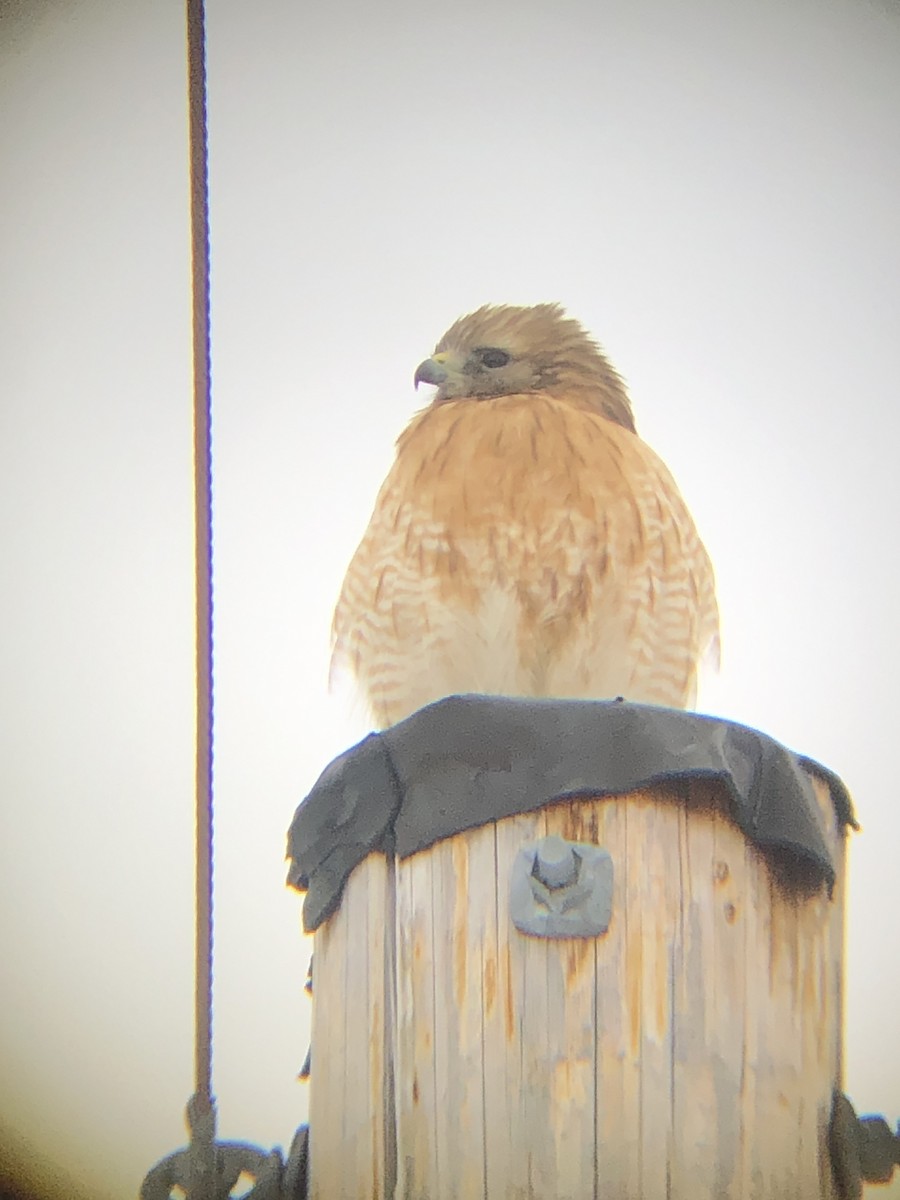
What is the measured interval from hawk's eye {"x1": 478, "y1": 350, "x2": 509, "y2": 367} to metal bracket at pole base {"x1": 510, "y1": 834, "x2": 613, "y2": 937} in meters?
0.87

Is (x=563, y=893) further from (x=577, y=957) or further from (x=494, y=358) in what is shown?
(x=494, y=358)

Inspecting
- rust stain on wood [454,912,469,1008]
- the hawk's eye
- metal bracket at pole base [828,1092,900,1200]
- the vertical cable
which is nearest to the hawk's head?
the hawk's eye

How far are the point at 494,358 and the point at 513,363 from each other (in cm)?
3

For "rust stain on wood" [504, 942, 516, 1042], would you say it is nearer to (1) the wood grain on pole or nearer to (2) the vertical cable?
(1) the wood grain on pole

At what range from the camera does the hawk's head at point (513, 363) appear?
137 centimetres

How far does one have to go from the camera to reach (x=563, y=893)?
0.74 metres

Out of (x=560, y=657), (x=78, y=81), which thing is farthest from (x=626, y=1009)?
(x=78, y=81)

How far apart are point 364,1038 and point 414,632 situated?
0.57 metres

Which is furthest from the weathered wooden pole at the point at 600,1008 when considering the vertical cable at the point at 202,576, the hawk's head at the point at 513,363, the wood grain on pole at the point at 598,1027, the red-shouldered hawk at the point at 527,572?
the hawk's head at the point at 513,363

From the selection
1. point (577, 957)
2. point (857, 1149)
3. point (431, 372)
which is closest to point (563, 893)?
point (577, 957)

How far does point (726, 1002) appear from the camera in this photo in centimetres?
76

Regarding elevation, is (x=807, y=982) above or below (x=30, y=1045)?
above

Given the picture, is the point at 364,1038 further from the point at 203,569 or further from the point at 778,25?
the point at 778,25

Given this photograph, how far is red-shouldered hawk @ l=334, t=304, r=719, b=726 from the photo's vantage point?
1.20m
